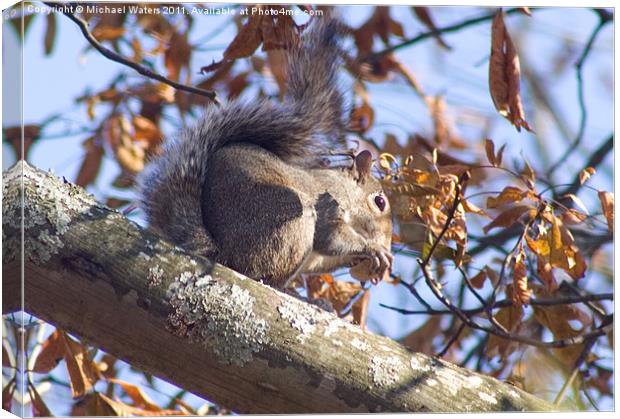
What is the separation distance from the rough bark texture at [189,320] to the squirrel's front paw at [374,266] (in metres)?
0.89

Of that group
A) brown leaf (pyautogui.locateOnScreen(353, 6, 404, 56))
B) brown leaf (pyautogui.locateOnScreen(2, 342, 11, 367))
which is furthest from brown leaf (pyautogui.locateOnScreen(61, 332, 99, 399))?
brown leaf (pyautogui.locateOnScreen(353, 6, 404, 56))

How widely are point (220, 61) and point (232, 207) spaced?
1.70 feet

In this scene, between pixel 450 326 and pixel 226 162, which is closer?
pixel 226 162

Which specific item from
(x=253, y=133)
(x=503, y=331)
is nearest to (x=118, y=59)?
(x=253, y=133)

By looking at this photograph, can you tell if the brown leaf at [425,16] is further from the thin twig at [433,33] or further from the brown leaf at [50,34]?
the brown leaf at [50,34]

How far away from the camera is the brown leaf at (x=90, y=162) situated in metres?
3.81

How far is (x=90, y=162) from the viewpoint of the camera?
3.85 metres

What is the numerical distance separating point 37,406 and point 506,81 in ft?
5.90

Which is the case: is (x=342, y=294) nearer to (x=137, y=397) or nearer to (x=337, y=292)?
(x=337, y=292)

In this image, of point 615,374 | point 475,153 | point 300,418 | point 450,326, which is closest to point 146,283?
point 300,418

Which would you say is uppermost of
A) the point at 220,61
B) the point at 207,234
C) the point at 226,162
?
the point at 220,61

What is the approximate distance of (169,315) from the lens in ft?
6.39

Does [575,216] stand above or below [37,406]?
above

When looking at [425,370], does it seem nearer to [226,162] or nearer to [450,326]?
[226,162]
